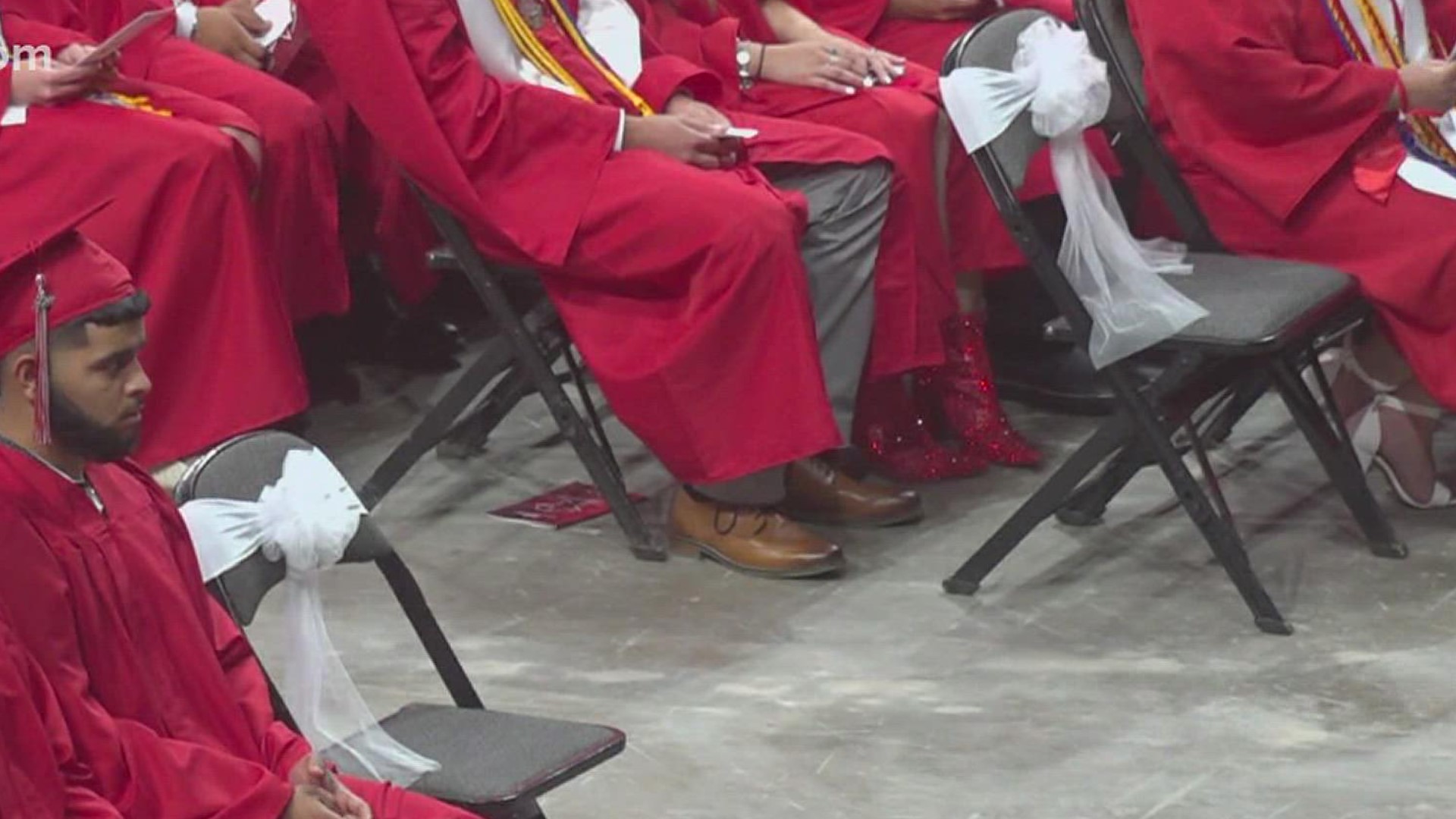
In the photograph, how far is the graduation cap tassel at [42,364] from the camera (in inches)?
108

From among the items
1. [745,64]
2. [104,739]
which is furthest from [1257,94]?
[104,739]

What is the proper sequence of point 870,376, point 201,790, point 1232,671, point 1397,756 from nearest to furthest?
point 201,790 → point 1397,756 → point 1232,671 → point 870,376

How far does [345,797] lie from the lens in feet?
9.29

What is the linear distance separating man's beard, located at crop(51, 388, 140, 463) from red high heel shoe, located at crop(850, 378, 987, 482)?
242 centimetres

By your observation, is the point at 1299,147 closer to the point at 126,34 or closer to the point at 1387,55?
the point at 1387,55

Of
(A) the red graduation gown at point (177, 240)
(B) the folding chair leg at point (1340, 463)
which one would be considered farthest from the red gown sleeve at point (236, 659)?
(B) the folding chair leg at point (1340, 463)

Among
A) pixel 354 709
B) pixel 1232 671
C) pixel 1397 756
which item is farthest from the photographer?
pixel 1232 671

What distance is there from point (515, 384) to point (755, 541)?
58 centimetres

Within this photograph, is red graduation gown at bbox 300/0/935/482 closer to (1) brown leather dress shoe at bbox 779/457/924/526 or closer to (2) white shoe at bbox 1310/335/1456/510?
(1) brown leather dress shoe at bbox 779/457/924/526

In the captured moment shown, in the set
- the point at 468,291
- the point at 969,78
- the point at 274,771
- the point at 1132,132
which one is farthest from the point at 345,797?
the point at 468,291

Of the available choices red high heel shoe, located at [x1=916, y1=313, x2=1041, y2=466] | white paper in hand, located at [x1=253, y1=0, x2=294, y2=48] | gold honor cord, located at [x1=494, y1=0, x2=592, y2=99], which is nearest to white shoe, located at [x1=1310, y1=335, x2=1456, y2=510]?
red high heel shoe, located at [x1=916, y1=313, x2=1041, y2=466]

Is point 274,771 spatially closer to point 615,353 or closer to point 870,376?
point 615,353

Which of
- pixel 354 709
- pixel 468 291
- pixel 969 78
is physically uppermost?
pixel 969 78

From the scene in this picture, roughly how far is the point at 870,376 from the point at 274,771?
2.20m
